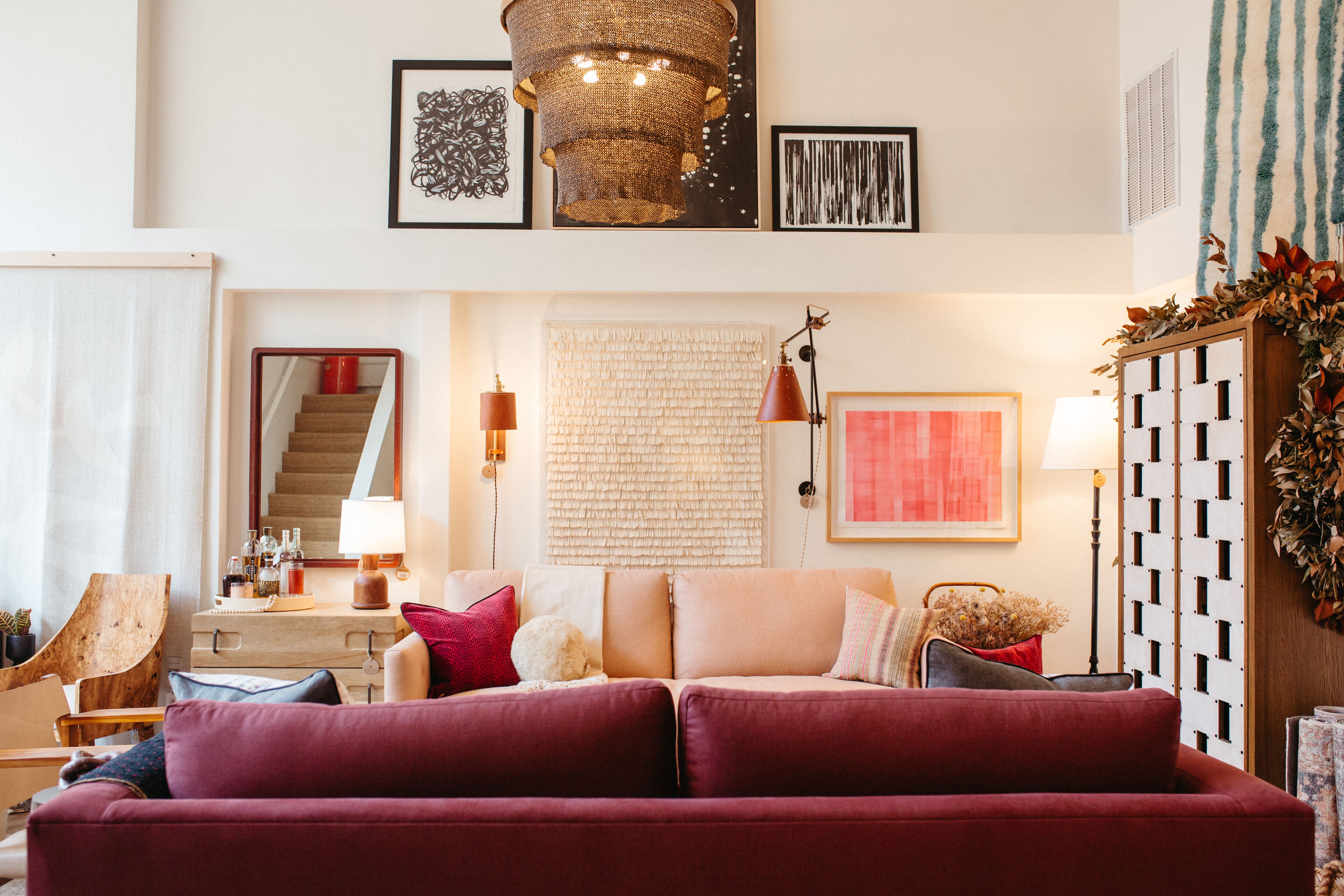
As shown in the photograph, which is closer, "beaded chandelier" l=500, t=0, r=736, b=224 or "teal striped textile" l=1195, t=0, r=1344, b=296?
"beaded chandelier" l=500, t=0, r=736, b=224

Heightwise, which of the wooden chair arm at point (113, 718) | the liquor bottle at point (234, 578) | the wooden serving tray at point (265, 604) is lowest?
the wooden chair arm at point (113, 718)

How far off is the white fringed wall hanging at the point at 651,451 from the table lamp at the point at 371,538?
0.72 metres

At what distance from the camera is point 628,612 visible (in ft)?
11.6

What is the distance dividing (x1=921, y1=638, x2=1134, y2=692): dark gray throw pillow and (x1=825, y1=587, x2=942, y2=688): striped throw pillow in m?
1.49

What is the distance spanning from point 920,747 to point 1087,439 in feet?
9.43

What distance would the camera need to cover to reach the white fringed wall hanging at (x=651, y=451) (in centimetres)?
417

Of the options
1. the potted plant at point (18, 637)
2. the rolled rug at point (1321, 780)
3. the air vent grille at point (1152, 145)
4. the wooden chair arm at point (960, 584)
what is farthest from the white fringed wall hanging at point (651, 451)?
the potted plant at point (18, 637)

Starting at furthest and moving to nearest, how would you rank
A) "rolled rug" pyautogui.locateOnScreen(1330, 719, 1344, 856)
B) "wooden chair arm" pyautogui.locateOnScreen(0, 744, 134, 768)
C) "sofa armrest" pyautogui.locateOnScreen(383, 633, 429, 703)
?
"sofa armrest" pyautogui.locateOnScreen(383, 633, 429, 703), "rolled rug" pyautogui.locateOnScreen(1330, 719, 1344, 856), "wooden chair arm" pyautogui.locateOnScreen(0, 744, 134, 768)

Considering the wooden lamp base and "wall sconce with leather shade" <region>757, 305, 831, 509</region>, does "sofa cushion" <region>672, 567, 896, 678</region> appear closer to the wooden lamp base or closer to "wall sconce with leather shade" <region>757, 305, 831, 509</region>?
"wall sconce with leather shade" <region>757, 305, 831, 509</region>

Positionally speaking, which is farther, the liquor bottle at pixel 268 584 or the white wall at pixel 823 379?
the white wall at pixel 823 379

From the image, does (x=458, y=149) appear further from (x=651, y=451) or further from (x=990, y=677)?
(x=990, y=677)

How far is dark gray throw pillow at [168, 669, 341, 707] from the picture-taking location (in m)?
1.62

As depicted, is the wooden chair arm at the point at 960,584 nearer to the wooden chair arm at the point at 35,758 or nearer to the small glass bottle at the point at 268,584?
the small glass bottle at the point at 268,584

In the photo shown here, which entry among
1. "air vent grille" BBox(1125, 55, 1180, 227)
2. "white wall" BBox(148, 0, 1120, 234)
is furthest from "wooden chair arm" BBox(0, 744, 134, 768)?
"air vent grille" BBox(1125, 55, 1180, 227)
